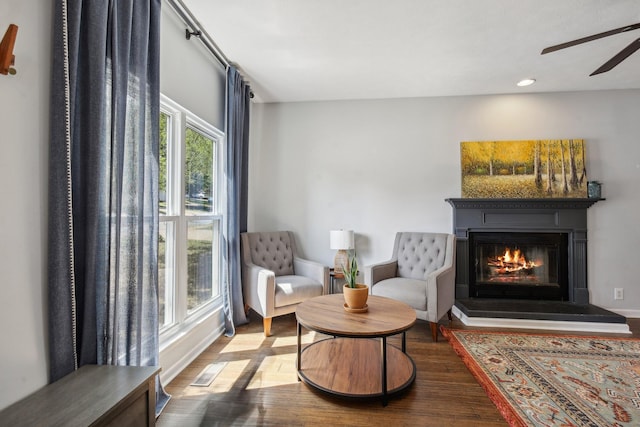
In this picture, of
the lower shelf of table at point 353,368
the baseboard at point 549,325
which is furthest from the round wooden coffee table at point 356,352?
the baseboard at point 549,325

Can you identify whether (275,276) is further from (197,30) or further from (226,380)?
(197,30)

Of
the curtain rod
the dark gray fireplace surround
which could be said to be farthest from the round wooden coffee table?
the curtain rod

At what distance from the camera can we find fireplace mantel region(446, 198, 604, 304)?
3.36 metres

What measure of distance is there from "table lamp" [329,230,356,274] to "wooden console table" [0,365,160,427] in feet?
7.79

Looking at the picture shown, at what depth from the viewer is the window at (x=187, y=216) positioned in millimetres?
2258

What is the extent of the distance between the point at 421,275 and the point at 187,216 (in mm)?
2476

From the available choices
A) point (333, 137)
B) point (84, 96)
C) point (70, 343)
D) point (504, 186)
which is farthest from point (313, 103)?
point (70, 343)

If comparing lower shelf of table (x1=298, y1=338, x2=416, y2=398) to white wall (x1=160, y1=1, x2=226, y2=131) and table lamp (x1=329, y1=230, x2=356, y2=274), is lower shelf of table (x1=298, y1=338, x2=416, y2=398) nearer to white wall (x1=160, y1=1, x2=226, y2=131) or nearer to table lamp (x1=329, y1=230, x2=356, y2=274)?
table lamp (x1=329, y1=230, x2=356, y2=274)

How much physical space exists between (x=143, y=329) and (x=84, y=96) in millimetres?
1216

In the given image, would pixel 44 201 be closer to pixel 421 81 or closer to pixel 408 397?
pixel 408 397

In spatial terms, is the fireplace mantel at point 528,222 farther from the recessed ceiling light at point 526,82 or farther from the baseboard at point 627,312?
the recessed ceiling light at point 526,82

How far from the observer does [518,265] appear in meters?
3.58

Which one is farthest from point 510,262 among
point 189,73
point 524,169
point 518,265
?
point 189,73

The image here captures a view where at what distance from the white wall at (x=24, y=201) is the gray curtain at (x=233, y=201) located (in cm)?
170
